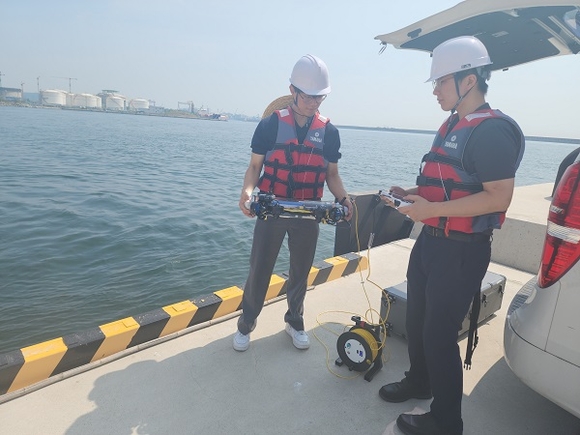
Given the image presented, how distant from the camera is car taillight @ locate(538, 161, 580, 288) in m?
1.55

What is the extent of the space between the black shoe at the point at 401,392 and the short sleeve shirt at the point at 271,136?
168 cm

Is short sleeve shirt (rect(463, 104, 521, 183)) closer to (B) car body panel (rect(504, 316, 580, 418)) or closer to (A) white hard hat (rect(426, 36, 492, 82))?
(A) white hard hat (rect(426, 36, 492, 82))

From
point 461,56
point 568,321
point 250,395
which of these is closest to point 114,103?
point 250,395

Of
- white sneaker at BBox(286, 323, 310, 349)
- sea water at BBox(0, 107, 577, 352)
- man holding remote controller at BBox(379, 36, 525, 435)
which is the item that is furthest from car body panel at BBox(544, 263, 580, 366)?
sea water at BBox(0, 107, 577, 352)

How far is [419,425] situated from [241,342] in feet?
4.55

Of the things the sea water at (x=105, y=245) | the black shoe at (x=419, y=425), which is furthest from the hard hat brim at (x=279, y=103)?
the sea water at (x=105, y=245)

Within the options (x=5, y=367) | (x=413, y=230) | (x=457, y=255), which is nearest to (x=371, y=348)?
(x=457, y=255)

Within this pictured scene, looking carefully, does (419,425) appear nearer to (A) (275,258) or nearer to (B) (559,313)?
(B) (559,313)

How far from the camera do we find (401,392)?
2.49 metres

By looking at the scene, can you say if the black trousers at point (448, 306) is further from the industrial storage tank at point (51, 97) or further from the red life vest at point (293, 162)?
the industrial storage tank at point (51, 97)

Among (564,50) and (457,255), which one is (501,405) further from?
(564,50)

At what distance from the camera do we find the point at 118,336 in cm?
287

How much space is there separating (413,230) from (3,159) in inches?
765

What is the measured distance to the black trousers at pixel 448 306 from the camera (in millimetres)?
1958
